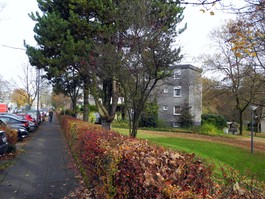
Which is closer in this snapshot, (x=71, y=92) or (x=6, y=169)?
(x=6, y=169)

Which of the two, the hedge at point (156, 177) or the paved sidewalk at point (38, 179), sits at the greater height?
the hedge at point (156, 177)

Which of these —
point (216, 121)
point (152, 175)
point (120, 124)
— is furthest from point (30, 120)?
point (152, 175)

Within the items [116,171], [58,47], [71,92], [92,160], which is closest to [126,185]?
[116,171]

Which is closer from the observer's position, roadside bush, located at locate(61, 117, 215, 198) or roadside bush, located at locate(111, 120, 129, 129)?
roadside bush, located at locate(61, 117, 215, 198)

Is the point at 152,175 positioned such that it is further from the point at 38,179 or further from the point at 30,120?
the point at 30,120

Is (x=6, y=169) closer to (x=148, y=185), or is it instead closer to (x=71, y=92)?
(x=148, y=185)

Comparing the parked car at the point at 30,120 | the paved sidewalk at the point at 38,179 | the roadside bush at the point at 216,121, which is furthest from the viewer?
the roadside bush at the point at 216,121

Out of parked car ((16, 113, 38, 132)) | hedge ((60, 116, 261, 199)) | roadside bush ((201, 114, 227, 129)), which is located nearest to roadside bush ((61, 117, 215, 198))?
hedge ((60, 116, 261, 199))

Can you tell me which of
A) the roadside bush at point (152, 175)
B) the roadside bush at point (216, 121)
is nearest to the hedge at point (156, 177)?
the roadside bush at point (152, 175)

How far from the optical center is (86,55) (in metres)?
16.3

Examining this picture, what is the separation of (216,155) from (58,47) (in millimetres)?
10523

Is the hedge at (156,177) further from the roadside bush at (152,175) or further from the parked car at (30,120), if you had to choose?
the parked car at (30,120)

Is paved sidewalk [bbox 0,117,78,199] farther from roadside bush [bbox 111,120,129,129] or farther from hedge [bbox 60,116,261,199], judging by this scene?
roadside bush [bbox 111,120,129,129]

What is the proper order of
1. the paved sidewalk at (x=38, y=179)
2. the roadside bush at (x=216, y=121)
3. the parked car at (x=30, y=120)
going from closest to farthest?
the paved sidewalk at (x=38, y=179) → the parked car at (x=30, y=120) → the roadside bush at (x=216, y=121)
